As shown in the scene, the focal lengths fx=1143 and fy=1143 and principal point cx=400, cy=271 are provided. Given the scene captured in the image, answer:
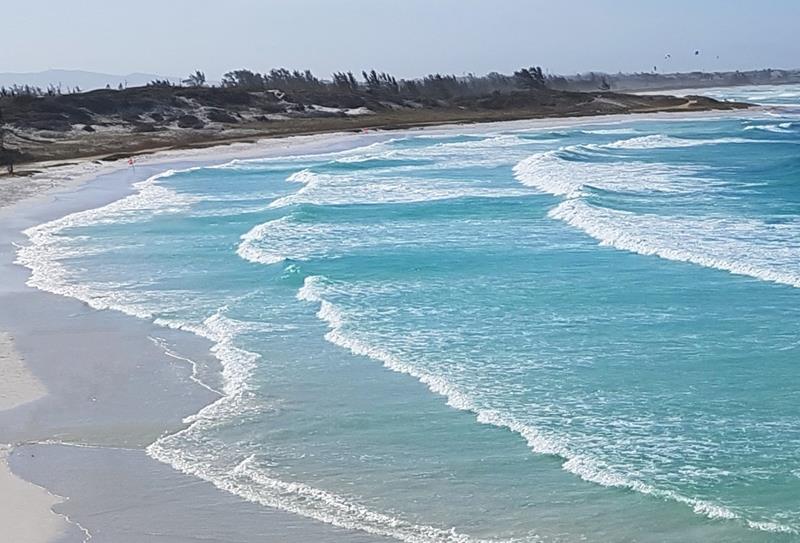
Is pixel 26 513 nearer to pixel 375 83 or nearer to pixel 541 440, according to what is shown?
pixel 541 440

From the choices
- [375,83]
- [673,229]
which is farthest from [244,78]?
[673,229]

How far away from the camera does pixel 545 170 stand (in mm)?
37344

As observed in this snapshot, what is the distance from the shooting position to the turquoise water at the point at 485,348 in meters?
8.82

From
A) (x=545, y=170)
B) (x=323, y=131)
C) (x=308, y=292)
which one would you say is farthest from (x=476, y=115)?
(x=308, y=292)

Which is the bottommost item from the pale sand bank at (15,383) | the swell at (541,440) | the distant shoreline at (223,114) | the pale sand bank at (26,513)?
the swell at (541,440)

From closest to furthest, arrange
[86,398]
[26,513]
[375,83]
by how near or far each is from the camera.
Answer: [26,513]
[86,398]
[375,83]

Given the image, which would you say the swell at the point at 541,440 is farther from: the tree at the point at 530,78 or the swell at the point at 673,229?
the tree at the point at 530,78

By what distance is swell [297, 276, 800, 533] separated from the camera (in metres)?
8.41

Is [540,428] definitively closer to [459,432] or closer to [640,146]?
[459,432]

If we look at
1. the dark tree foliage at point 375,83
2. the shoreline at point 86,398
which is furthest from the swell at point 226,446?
the dark tree foliage at point 375,83

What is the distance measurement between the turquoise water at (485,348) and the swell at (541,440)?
0.03 m

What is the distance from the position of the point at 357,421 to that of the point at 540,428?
5.66ft

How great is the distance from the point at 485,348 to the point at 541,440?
350 centimetres

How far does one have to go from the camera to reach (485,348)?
13.5 m
